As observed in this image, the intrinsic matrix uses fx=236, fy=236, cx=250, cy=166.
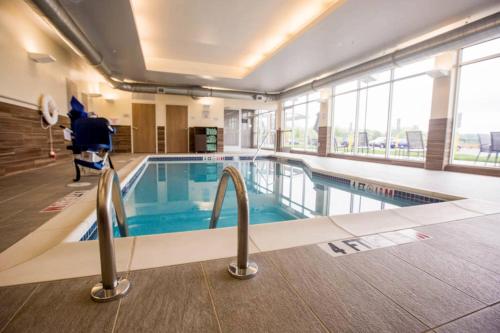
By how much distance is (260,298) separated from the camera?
0.85 metres

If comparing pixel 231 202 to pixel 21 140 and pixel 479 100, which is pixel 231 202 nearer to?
pixel 21 140

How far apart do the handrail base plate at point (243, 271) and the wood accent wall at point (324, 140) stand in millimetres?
8240

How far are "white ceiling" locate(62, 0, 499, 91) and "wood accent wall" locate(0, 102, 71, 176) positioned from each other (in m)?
1.80

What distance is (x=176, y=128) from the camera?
31.0 feet

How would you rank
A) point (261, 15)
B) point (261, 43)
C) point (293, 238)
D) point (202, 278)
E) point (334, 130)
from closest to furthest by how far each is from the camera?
1. point (202, 278)
2. point (293, 238)
3. point (261, 15)
4. point (261, 43)
5. point (334, 130)

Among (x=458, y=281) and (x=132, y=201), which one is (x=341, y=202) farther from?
(x=132, y=201)

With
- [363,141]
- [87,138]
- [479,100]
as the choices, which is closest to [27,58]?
[87,138]

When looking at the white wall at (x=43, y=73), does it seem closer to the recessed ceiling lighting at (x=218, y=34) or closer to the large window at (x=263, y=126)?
the recessed ceiling lighting at (x=218, y=34)

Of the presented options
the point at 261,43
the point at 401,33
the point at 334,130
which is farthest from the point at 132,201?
the point at 334,130

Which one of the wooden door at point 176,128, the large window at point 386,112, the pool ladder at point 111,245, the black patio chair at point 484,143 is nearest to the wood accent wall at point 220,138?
the wooden door at point 176,128

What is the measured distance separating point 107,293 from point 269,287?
58cm

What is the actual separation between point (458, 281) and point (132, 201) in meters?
3.32

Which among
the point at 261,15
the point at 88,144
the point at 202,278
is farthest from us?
the point at 261,15

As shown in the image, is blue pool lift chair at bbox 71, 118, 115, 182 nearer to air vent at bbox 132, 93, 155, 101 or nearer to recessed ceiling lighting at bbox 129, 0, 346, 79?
recessed ceiling lighting at bbox 129, 0, 346, 79
